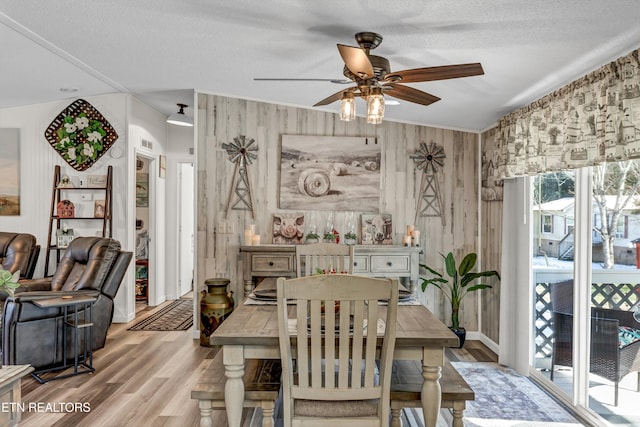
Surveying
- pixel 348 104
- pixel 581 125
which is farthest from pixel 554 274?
pixel 348 104

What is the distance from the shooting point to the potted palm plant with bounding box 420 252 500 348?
4.57 m

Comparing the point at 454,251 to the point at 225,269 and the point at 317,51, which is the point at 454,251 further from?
the point at 317,51

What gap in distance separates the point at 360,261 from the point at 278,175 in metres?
1.23

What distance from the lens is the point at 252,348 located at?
87.0 inches

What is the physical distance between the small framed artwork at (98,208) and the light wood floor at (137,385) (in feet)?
4.41

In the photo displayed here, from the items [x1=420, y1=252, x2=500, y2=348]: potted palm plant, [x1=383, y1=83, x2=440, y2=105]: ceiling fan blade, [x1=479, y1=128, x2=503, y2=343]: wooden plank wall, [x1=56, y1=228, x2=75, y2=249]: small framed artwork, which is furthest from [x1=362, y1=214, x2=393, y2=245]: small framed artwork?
[x1=56, y1=228, x2=75, y2=249]: small framed artwork

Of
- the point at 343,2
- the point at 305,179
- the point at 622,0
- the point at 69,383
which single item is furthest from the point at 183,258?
the point at 622,0

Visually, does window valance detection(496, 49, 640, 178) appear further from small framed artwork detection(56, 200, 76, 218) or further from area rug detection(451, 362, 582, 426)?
small framed artwork detection(56, 200, 76, 218)

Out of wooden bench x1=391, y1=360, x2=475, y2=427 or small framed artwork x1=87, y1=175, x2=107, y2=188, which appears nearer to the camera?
wooden bench x1=391, y1=360, x2=475, y2=427

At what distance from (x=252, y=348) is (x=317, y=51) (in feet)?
6.54

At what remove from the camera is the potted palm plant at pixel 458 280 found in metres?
4.57

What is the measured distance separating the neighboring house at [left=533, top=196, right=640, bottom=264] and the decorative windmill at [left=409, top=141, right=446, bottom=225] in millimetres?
1309

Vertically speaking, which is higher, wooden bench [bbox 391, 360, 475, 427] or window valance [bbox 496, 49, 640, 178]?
window valance [bbox 496, 49, 640, 178]

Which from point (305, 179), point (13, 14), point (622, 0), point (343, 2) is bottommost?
point (305, 179)
